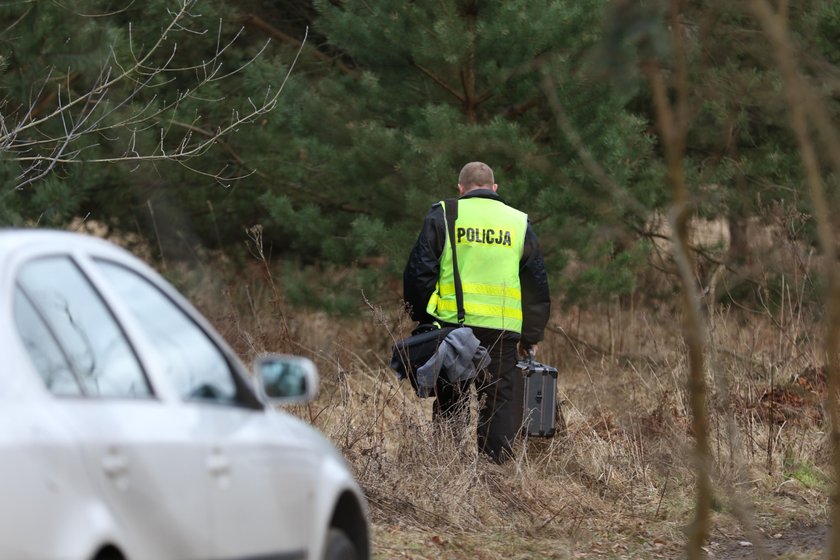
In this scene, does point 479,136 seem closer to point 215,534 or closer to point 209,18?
point 209,18

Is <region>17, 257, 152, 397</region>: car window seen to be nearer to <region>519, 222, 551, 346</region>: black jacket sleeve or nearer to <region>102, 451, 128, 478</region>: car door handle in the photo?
<region>102, 451, 128, 478</region>: car door handle

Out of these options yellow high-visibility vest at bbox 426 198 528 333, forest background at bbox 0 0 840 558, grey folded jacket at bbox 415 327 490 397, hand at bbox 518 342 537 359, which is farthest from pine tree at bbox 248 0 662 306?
grey folded jacket at bbox 415 327 490 397

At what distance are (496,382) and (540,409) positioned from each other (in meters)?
0.31

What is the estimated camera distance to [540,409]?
332 inches

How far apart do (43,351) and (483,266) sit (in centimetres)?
548

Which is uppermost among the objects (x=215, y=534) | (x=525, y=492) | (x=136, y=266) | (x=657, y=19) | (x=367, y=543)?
(x=657, y=19)

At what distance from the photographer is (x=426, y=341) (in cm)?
821

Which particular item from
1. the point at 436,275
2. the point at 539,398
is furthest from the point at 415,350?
the point at 539,398

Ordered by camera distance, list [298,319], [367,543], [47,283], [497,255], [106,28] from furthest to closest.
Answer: [298,319], [106,28], [497,255], [367,543], [47,283]

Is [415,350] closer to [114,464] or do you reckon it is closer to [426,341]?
[426,341]

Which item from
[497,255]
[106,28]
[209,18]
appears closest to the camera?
[497,255]

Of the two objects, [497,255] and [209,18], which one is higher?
[209,18]

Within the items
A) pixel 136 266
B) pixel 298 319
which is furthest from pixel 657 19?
pixel 298 319

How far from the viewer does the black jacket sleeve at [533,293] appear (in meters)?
8.55
